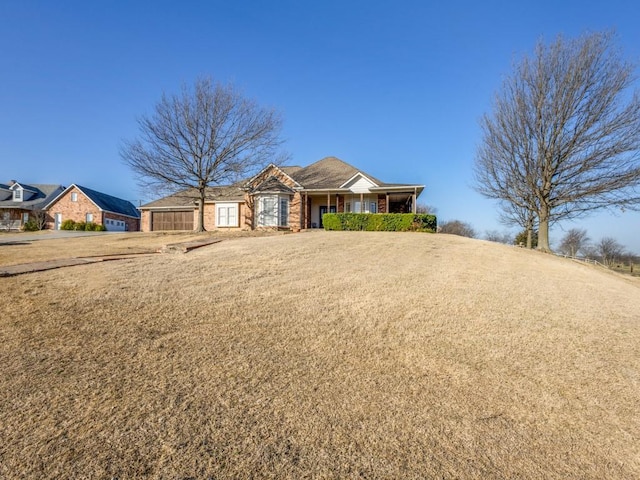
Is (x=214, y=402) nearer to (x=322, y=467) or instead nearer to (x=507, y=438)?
(x=322, y=467)

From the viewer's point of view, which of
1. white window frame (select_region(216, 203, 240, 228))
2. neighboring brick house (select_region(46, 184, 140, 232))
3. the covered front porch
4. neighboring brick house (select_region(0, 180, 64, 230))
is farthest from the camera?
neighboring brick house (select_region(46, 184, 140, 232))

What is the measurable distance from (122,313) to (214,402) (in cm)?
256

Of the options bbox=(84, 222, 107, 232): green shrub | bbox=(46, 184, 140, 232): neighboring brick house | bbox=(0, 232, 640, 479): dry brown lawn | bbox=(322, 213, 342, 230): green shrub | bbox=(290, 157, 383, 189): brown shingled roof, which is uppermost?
bbox=(290, 157, 383, 189): brown shingled roof

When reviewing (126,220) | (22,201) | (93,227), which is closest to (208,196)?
(93,227)

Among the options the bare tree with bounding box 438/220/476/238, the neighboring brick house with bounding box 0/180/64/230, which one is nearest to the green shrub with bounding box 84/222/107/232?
the neighboring brick house with bounding box 0/180/64/230

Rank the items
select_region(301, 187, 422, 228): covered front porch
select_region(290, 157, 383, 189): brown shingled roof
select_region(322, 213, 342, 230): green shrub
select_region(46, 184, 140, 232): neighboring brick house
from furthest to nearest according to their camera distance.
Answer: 1. select_region(46, 184, 140, 232): neighboring brick house
2. select_region(290, 157, 383, 189): brown shingled roof
3. select_region(301, 187, 422, 228): covered front porch
4. select_region(322, 213, 342, 230): green shrub

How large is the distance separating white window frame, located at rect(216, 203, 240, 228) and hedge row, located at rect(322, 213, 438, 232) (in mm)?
7864

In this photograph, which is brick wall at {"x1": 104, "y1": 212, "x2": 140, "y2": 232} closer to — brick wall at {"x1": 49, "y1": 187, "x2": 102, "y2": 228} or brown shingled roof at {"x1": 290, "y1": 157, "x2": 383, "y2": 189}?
brick wall at {"x1": 49, "y1": 187, "x2": 102, "y2": 228}

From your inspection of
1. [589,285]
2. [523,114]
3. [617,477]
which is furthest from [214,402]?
[523,114]

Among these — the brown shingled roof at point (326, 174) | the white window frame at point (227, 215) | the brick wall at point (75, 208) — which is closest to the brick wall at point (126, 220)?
the brick wall at point (75, 208)

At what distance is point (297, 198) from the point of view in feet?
76.1

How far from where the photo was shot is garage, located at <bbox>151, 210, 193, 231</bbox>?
26891mm

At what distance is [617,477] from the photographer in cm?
249

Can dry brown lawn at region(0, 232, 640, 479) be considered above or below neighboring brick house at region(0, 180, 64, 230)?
below
